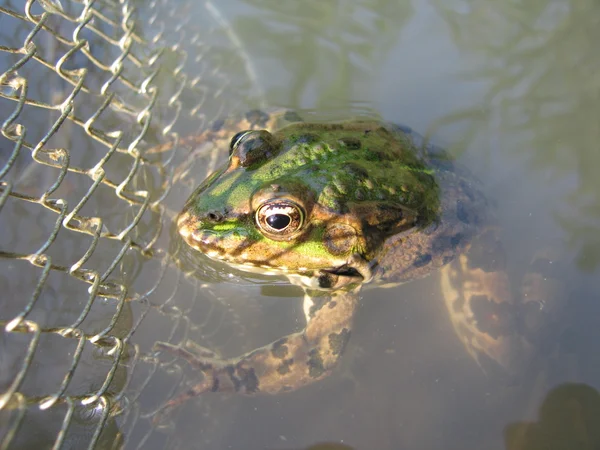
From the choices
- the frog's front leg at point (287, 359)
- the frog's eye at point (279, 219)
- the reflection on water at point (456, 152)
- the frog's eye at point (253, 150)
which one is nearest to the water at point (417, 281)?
the reflection on water at point (456, 152)

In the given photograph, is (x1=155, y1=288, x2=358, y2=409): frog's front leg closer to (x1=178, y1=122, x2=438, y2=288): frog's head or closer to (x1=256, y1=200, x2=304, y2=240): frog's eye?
(x1=178, y1=122, x2=438, y2=288): frog's head

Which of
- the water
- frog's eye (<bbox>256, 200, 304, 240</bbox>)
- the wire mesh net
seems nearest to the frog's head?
frog's eye (<bbox>256, 200, 304, 240</bbox>)

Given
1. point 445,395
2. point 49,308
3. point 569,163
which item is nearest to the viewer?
point 49,308

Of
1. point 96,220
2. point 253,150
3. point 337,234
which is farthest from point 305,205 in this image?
point 96,220

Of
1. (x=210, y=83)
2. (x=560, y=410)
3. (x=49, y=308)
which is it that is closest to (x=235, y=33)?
(x=210, y=83)

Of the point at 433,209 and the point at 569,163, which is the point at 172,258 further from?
the point at 569,163

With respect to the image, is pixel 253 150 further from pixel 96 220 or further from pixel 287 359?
pixel 287 359
